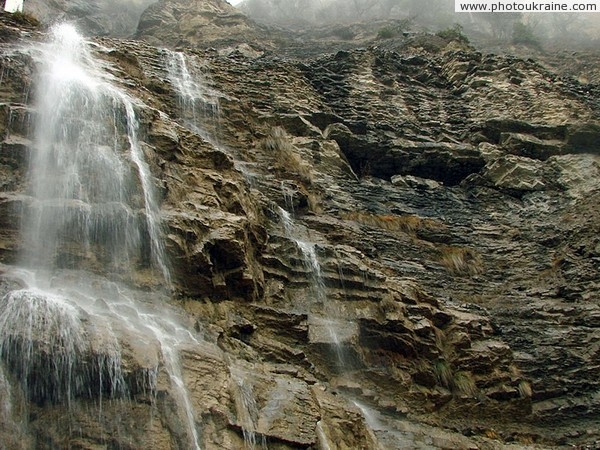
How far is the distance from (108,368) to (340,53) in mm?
23907

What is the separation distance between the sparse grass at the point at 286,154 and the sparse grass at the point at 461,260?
5.07 m

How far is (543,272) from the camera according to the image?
1705cm

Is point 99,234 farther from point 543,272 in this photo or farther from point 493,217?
point 493,217

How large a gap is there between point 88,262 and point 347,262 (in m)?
6.10

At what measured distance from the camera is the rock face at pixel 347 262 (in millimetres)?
8602

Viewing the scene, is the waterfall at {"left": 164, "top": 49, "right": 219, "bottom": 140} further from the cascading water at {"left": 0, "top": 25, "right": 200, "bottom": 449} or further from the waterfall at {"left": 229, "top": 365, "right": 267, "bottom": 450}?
the waterfall at {"left": 229, "top": 365, "right": 267, "bottom": 450}

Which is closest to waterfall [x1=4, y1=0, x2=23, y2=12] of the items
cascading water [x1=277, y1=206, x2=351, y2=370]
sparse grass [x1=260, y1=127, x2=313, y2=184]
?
sparse grass [x1=260, y1=127, x2=313, y2=184]

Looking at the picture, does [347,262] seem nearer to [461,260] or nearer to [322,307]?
[322,307]

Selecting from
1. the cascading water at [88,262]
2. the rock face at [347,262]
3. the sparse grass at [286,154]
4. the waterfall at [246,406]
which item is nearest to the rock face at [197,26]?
the rock face at [347,262]

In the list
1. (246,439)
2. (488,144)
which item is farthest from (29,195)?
(488,144)

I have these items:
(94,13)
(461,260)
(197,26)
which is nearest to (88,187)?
(461,260)

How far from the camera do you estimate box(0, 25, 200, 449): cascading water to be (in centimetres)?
762

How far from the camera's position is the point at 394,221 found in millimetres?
18594

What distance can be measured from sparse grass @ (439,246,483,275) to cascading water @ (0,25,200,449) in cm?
967
